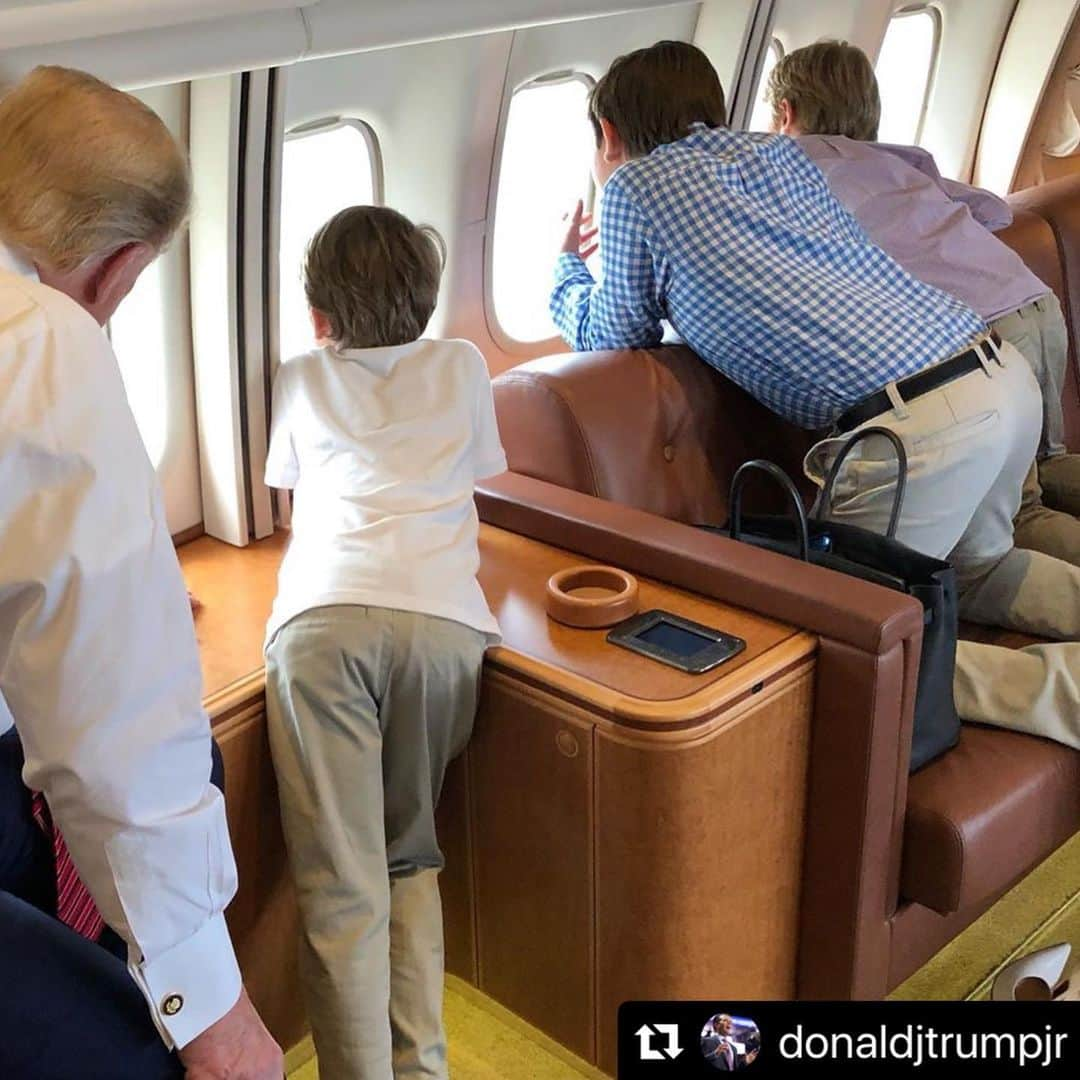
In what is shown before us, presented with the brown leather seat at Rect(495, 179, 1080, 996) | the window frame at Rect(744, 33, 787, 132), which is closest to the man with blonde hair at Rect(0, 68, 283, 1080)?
the brown leather seat at Rect(495, 179, 1080, 996)

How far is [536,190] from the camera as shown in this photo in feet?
11.2

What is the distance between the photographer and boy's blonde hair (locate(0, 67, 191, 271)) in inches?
55.7

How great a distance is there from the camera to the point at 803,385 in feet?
8.85

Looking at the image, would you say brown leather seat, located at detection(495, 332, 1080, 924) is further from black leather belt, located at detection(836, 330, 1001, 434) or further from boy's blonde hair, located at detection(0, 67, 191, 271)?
boy's blonde hair, located at detection(0, 67, 191, 271)

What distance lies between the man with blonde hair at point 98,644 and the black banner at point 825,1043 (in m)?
0.76

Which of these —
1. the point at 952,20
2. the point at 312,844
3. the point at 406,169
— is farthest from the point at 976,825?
the point at 952,20

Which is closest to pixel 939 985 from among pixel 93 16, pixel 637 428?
pixel 637 428

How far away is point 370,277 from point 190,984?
118 centimetres

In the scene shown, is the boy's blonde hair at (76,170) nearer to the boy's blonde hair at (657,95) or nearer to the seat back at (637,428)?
the seat back at (637,428)

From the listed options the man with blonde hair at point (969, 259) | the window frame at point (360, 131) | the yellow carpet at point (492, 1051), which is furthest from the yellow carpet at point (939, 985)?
the window frame at point (360, 131)

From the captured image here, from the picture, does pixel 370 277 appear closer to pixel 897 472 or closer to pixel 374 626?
pixel 374 626

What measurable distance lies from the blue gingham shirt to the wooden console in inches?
24.7

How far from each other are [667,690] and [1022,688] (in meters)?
0.82

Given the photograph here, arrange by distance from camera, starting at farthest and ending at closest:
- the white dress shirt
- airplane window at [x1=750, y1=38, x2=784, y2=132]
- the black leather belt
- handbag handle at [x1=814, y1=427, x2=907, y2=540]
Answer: airplane window at [x1=750, y1=38, x2=784, y2=132], the black leather belt, handbag handle at [x1=814, y1=427, x2=907, y2=540], the white dress shirt
